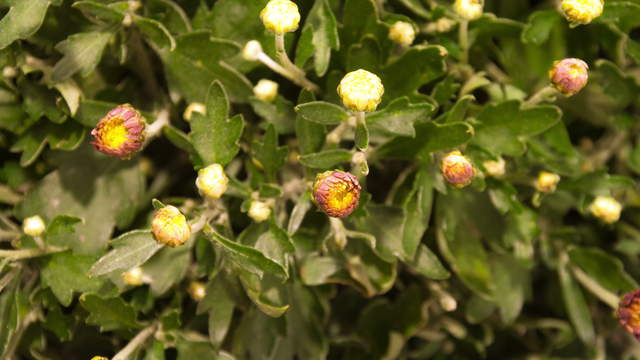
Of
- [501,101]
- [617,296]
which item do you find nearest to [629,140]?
[617,296]

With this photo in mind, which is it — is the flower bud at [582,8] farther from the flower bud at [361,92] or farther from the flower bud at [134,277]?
the flower bud at [134,277]

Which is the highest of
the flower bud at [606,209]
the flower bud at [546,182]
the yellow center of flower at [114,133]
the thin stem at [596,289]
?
the yellow center of flower at [114,133]

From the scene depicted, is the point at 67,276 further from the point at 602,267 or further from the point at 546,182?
the point at 602,267

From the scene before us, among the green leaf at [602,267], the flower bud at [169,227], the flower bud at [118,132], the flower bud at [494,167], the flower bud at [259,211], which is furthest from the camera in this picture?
the green leaf at [602,267]

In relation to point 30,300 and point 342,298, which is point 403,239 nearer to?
point 342,298

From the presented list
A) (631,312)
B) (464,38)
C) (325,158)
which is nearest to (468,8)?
(464,38)

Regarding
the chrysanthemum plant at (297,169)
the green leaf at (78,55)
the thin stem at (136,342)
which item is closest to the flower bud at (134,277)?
the chrysanthemum plant at (297,169)

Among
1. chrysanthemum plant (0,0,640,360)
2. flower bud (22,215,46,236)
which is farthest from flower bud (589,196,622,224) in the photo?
flower bud (22,215,46,236)

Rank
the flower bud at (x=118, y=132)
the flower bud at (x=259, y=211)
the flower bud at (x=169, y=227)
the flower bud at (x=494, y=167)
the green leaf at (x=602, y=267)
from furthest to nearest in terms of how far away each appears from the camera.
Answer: the green leaf at (x=602, y=267), the flower bud at (x=494, y=167), the flower bud at (x=259, y=211), the flower bud at (x=118, y=132), the flower bud at (x=169, y=227)
